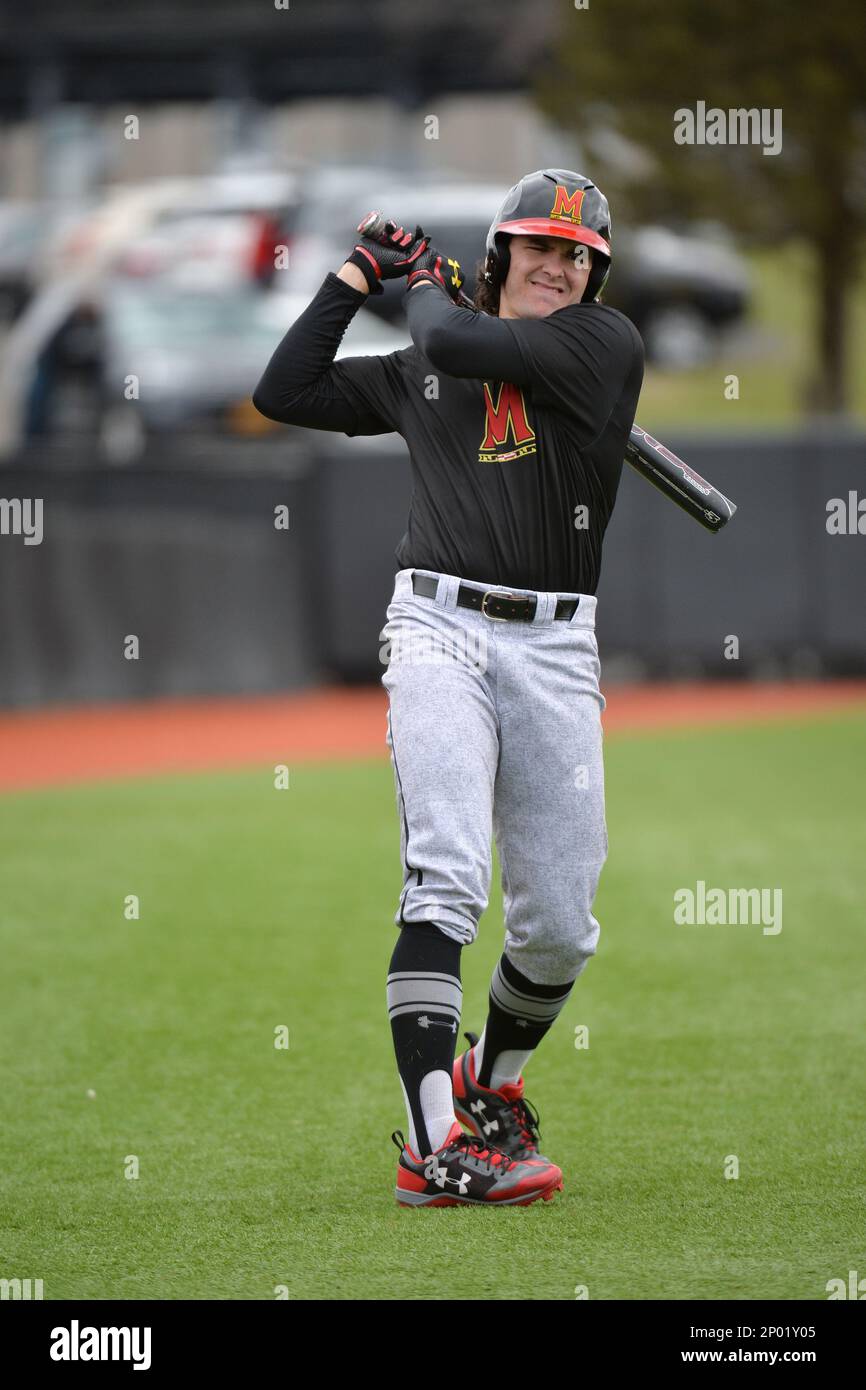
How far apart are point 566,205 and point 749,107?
16.6m

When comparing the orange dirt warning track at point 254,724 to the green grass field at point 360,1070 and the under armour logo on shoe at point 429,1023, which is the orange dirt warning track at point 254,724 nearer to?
the green grass field at point 360,1070

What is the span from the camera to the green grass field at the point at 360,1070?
4113mm

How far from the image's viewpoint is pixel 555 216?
453 centimetres

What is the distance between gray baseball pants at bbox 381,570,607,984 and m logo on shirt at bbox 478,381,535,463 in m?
0.30

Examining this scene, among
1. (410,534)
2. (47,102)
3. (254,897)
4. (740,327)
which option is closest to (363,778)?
Result: (254,897)

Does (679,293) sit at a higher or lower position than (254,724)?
higher

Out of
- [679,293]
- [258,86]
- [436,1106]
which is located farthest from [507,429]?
[258,86]

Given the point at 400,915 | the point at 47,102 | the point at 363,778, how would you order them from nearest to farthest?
→ the point at 400,915, the point at 363,778, the point at 47,102

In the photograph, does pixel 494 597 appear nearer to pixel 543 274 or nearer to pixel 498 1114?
pixel 543 274

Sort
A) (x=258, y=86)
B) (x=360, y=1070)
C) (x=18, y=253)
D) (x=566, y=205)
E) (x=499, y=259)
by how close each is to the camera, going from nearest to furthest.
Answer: (x=566, y=205) → (x=499, y=259) → (x=360, y=1070) → (x=18, y=253) → (x=258, y=86)

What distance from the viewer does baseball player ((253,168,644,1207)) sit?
4.44m

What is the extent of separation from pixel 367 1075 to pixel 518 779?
154cm

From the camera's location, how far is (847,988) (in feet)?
22.0

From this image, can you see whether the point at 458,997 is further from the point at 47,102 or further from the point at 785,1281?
the point at 47,102
